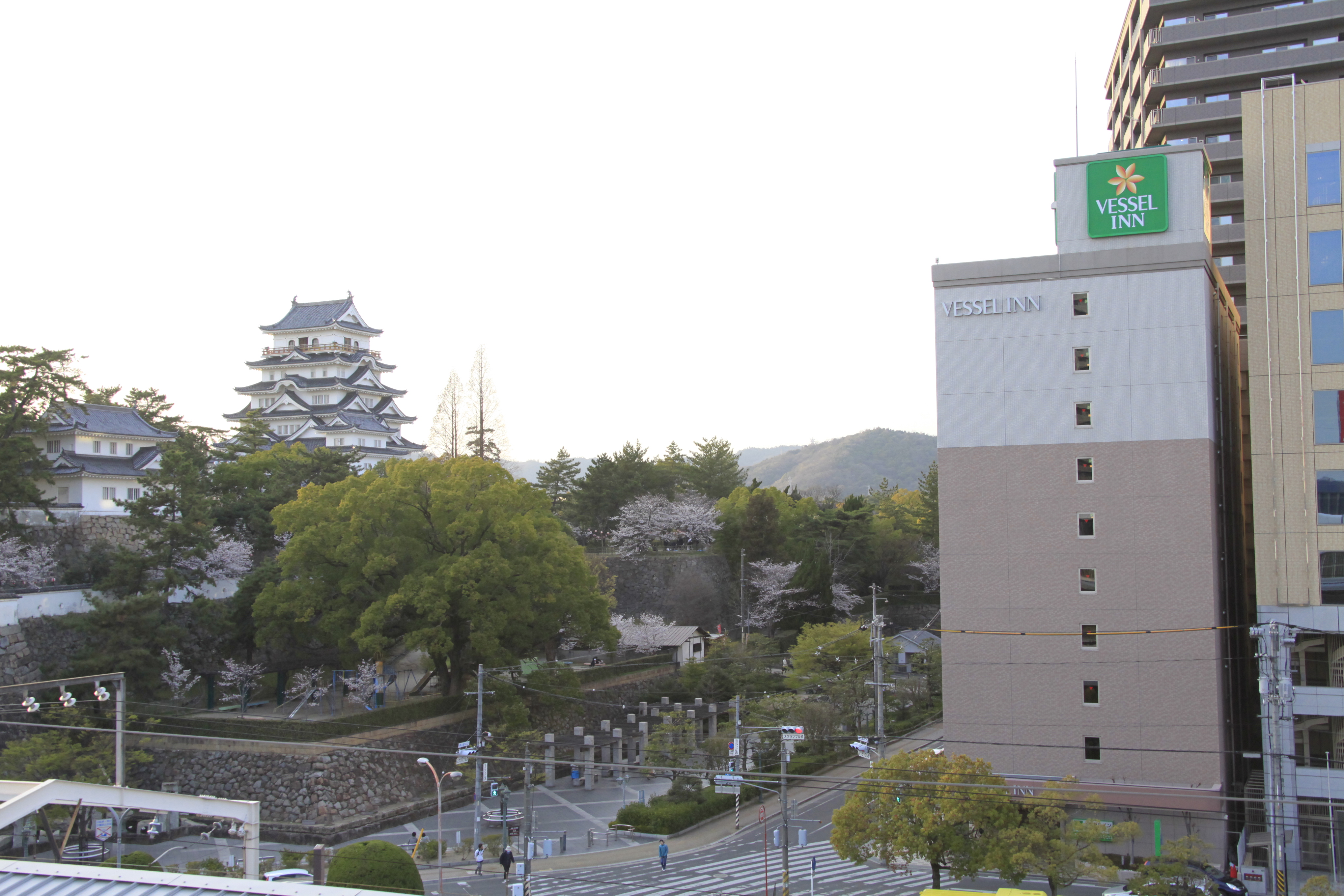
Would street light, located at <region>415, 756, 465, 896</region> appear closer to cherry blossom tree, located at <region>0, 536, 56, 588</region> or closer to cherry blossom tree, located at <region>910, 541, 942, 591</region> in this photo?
cherry blossom tree, located at <region>0, 536, 56, 588</region>

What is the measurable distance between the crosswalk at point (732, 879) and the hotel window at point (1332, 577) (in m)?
11.8

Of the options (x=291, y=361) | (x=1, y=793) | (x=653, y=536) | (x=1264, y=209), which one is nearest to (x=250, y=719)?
(x=1, y=793)

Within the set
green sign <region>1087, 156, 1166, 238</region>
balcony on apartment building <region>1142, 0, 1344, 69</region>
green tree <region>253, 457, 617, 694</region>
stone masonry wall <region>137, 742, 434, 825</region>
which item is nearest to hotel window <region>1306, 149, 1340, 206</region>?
green sign <region>1087, 156, 1166, 238</region>

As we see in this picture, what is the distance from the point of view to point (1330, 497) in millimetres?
25266

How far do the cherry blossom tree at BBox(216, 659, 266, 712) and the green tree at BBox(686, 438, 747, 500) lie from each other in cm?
3279

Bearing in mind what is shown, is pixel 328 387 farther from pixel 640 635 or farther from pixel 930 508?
pixel 930 508

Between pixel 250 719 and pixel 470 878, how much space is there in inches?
428

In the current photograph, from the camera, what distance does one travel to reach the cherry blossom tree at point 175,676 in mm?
33938

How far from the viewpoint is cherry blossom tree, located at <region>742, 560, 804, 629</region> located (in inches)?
2069

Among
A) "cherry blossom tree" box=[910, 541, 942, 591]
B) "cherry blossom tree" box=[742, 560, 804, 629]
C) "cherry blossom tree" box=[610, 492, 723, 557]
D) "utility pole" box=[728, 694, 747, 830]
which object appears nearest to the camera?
"utility pole" box=[728, 694, 747, 830]

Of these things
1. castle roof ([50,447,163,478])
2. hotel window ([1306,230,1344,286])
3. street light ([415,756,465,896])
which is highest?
hotel window ([1306,230,1344,286])

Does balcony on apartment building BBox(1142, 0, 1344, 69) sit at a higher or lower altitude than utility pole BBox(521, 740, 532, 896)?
higher

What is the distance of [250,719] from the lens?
32812mm

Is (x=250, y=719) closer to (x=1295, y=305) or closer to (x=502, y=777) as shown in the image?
(x=502, y=777)
